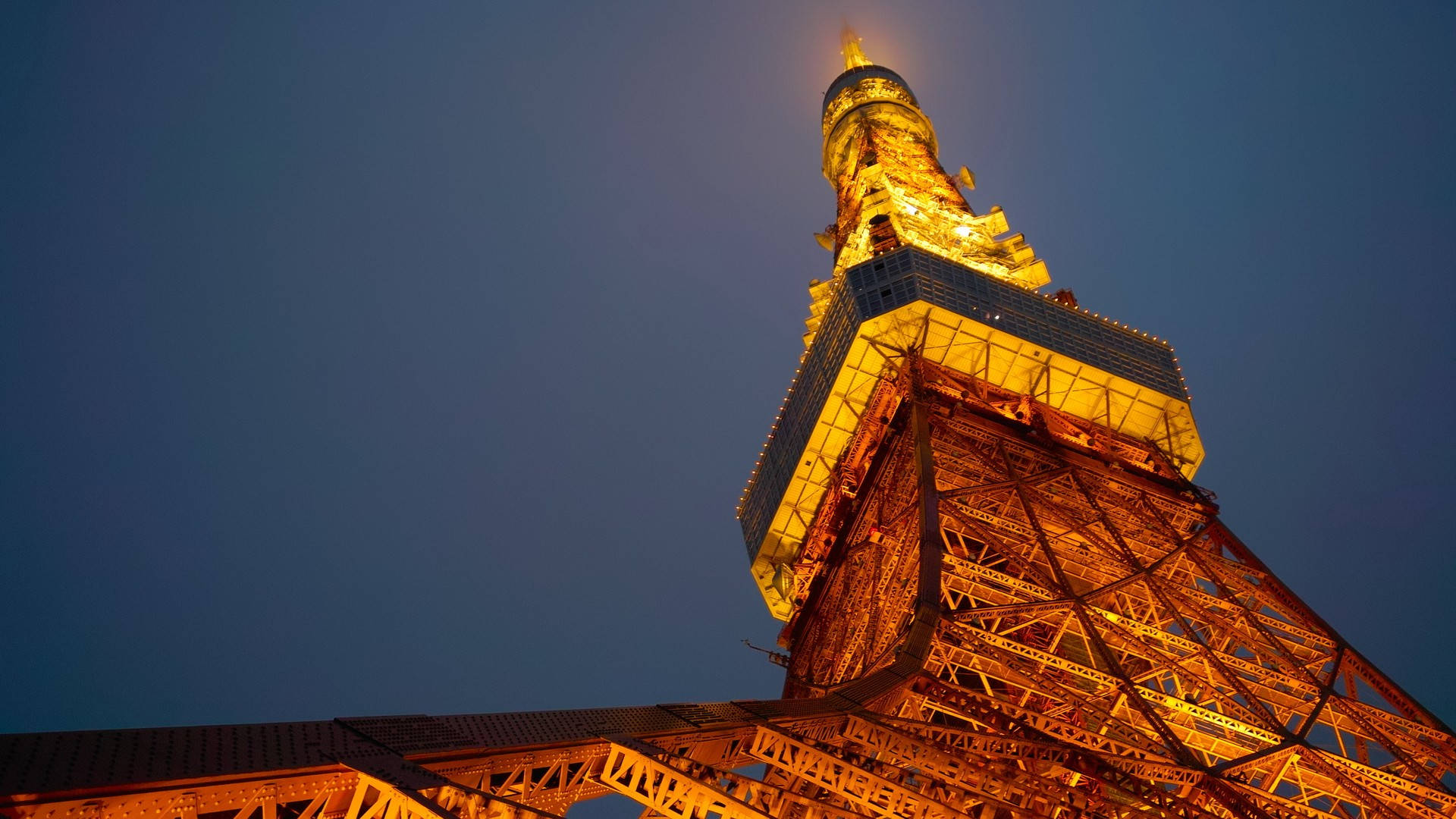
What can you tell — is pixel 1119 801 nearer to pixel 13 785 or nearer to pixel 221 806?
pixel 221 806

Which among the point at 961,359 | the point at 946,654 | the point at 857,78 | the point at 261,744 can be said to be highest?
the point at 857,78

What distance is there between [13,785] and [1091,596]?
73.7 feet

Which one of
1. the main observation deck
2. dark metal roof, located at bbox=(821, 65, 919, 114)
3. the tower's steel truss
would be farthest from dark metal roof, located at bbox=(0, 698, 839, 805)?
dark metal roof, located at bbox=(821, 65, 919, 114)

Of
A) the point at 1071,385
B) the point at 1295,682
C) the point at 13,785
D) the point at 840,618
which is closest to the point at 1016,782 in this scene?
the point at 13,785

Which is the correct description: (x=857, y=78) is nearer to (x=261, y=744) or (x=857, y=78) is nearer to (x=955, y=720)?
(x=955, y=720)

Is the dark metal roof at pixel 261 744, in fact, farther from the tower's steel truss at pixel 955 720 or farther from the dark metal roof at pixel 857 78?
the dark metal roof at pixel 857 78

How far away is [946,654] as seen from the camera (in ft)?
71.1

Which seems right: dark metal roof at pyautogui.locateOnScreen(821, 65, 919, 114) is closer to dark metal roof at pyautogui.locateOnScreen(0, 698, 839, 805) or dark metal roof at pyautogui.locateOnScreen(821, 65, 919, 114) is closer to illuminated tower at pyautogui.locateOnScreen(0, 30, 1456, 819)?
illuminated tower at pyautogui.locateOnScreen(0, 30, 1456, 819)

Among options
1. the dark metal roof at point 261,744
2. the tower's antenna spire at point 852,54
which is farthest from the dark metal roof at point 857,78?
the dark metal roof at point 261,744

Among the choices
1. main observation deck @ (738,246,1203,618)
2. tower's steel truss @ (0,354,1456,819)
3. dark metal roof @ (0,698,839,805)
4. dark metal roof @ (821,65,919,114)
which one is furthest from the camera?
dark metal roof @ (821,65,919,114)

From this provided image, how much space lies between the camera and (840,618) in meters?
34.3

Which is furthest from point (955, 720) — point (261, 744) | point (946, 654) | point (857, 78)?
point (857, 78)

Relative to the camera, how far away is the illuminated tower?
Result: 28.8 ft

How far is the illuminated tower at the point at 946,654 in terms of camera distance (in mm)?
8766
